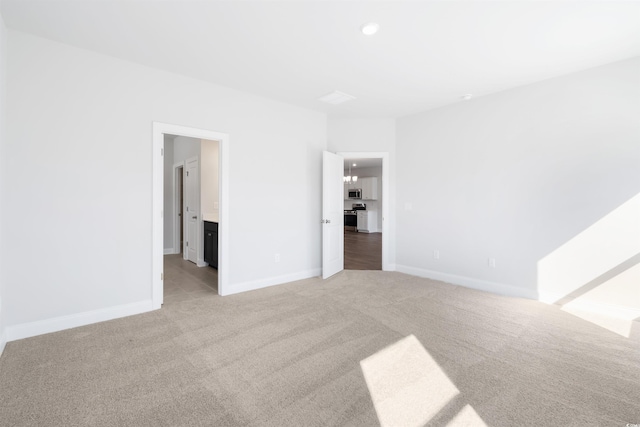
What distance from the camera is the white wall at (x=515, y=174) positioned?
3098mm

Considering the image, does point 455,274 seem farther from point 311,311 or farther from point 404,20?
point 404,20

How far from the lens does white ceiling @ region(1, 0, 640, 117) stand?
2203 mm

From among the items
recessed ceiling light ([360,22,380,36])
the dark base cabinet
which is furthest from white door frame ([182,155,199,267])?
recessed ceiling light ([360,22,380,36])

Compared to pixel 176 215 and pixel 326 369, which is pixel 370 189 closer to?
pixel 176 215

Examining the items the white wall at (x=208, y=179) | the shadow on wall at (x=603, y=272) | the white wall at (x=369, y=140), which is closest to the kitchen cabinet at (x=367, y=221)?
the white wall at (x=369, y=140)

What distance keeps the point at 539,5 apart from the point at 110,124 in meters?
3.83

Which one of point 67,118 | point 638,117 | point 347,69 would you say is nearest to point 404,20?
point 347,69

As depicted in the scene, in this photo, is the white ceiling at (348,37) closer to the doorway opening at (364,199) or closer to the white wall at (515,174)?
the white wall at (515,174)

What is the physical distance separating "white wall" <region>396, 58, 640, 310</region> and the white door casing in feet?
12.4

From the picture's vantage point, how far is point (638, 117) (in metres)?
2.95

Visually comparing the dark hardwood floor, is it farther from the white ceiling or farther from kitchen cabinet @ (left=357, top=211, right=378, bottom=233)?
the white ceiling

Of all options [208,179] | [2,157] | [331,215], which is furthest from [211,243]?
[2,157]

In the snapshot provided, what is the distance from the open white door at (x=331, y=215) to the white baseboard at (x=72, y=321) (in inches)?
96.3

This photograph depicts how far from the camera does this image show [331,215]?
470cm
